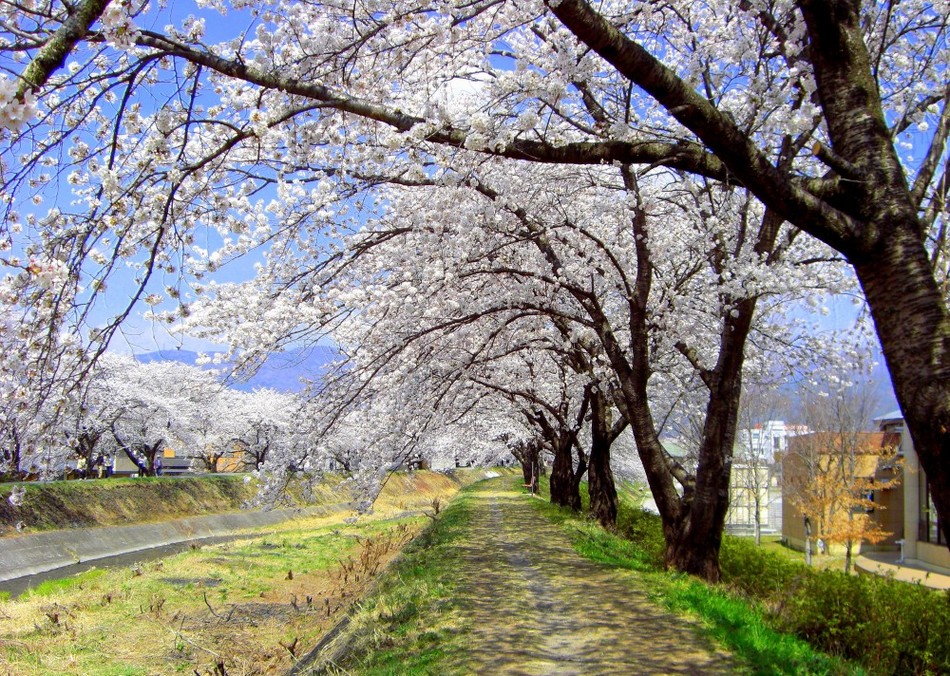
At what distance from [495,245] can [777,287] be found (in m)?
3.91

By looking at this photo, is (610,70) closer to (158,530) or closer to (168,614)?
(168,614)

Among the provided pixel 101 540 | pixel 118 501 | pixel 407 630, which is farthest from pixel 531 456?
pixel 407 630

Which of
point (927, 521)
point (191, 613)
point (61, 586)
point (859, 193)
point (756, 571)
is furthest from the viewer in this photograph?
point (927, 521)

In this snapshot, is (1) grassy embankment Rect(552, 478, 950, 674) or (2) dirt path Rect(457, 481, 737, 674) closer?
(2) dirt path Rect(457, 481, 737, 674)

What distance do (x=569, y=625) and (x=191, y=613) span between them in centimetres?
892

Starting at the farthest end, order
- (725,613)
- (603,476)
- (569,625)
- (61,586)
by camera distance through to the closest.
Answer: (603,476)
(61,586)
(569,625)
(725,613)

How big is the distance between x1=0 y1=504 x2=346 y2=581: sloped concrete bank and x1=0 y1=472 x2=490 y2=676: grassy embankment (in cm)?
207

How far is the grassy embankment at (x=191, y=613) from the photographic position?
10484 mm

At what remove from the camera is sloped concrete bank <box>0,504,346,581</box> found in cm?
2292

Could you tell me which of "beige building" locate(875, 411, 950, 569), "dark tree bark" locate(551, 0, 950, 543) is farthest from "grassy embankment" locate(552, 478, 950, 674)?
"beige building" locate(875, 411, 950, 569)

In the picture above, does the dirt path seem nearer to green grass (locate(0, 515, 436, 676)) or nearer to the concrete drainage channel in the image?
green grass (locate(0, 515, 436, 676))

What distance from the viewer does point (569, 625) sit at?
25.0 ft

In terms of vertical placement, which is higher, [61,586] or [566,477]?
[566,477]

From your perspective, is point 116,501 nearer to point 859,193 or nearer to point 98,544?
point 98,544
